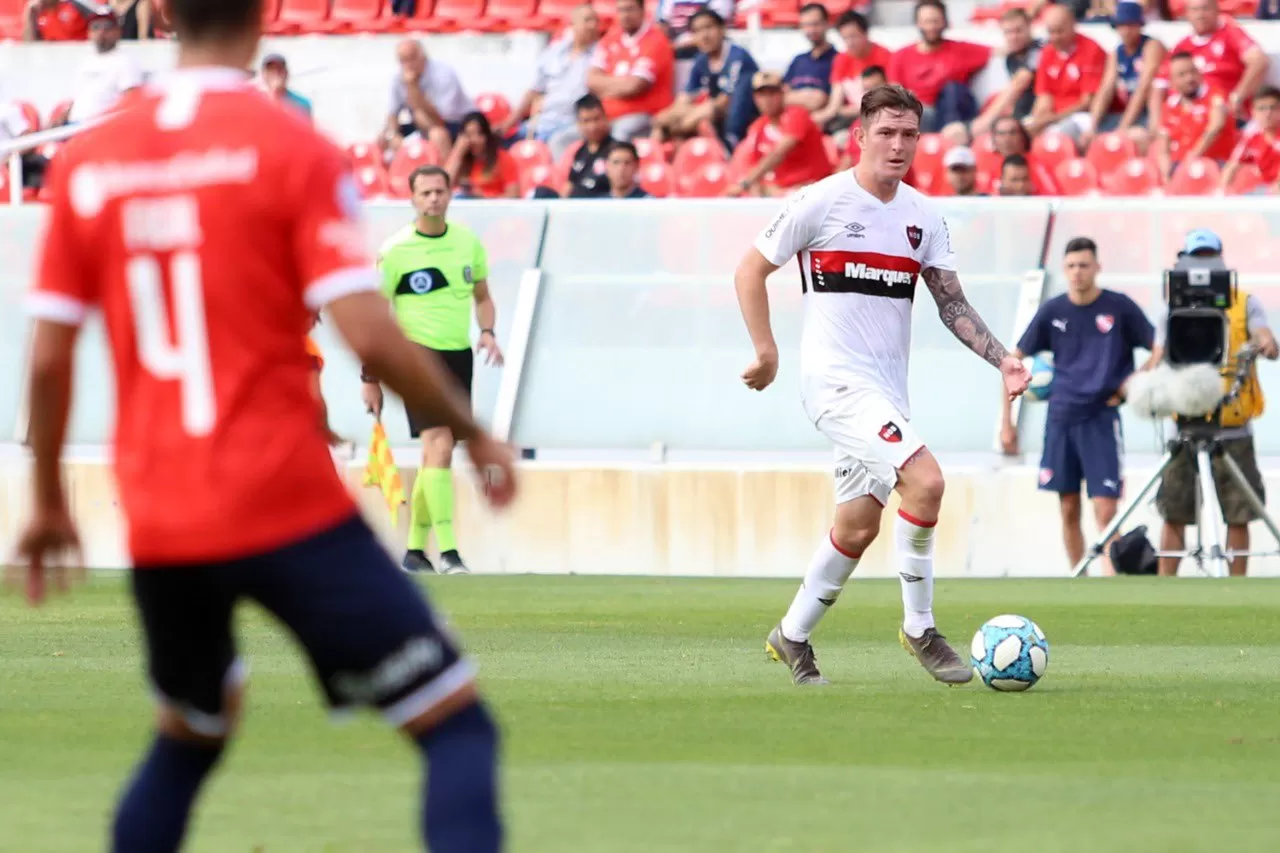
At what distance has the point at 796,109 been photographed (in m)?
20.7

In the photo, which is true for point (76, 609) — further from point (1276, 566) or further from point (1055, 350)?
point (1276, 566)

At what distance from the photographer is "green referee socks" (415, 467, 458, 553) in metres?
16.9

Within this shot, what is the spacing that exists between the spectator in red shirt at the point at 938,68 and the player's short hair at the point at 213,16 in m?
17.6

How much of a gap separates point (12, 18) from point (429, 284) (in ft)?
45.6

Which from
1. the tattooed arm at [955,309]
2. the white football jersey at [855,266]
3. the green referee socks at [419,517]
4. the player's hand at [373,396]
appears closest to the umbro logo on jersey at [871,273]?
the white football jersey at [855,266]

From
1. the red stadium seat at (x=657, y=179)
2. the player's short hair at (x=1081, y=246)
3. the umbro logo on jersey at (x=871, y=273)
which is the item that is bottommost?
the player's short hair at (x=1081, y=246)

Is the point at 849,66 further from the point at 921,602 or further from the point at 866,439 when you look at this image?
the point at 866,439

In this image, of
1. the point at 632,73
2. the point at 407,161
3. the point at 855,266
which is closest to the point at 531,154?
the point at 632,73

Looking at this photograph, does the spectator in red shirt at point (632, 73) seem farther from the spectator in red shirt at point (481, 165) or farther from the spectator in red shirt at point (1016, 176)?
the spectator in red shirt at point (1016, 176)

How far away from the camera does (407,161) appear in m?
23.3

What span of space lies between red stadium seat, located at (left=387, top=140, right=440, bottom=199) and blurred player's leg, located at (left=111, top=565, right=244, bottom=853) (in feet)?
61.6

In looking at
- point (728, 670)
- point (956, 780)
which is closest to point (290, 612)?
point (956, 780)

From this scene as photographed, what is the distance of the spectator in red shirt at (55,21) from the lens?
27.8m

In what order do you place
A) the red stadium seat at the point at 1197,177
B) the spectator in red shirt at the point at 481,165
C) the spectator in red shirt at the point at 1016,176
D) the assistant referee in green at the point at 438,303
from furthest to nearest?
the spectator in red shirt at the point at 481,165
the red stadium seat at the point at 1197,177
the spectator in red shirt at the point at 1016,176
the assistant referee in green at the point at 438,303
